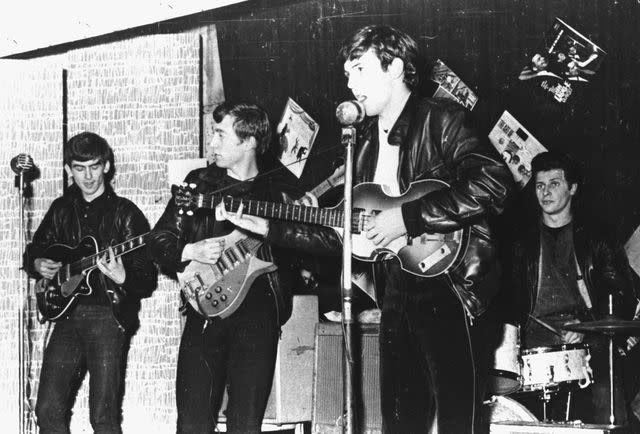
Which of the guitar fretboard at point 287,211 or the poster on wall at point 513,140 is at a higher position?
the poster on wall at point 513,140

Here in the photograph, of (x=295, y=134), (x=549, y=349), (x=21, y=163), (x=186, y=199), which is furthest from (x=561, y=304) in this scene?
(x=21, y=163)

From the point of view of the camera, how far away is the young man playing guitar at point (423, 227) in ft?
10.1

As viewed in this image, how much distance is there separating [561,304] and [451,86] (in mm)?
1602

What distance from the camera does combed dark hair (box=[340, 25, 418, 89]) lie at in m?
3.53

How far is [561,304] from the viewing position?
5.26 m

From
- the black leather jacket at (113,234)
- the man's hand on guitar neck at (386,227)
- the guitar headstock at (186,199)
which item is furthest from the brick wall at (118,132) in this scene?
the man's hand on guitar neck at (386,227)

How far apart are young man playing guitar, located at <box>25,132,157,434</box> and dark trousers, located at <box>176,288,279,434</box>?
0.87 meters

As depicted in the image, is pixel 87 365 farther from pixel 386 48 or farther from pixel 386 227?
pixel 386 48

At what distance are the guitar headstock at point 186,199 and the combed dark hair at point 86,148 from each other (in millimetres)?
→ 1384

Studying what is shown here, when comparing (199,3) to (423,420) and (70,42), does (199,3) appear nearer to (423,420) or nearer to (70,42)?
(70,42)

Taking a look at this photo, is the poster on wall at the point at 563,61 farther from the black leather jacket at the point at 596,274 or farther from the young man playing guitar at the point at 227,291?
the young man playing guitar at the point at 227,291

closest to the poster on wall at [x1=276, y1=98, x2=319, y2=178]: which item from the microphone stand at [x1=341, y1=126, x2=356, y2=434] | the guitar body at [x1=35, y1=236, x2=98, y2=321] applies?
the guitar body at [x1=35, y1=236, x2=98, y2=321]

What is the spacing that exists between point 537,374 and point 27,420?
318cm

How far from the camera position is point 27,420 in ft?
17.0
